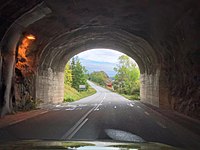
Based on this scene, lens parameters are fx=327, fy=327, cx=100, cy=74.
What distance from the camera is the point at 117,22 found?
2427 centimetres

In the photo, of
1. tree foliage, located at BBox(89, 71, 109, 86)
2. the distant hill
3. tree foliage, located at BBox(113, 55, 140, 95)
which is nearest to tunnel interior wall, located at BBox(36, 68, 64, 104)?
tree foliage, located at BBox(113, 55, 140, 95)

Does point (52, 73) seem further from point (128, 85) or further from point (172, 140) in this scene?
point (128, 85)

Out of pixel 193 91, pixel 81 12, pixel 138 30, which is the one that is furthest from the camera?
pixel 138 30

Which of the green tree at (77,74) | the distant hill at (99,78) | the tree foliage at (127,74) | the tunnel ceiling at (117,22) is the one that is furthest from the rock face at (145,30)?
the distant hill at (99,78)

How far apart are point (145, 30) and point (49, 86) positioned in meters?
13.8

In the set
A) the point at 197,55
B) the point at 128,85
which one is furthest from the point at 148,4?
the point at 128,85

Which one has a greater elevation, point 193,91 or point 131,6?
point 131,6

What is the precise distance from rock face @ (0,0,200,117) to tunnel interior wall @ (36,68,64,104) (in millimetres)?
101

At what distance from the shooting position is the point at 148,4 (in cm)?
1817

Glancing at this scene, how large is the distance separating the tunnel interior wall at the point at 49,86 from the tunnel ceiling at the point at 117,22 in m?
1.45

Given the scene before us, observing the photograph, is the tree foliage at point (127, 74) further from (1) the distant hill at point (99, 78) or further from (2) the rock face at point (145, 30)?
(1) the distant hill at point (99, 78)

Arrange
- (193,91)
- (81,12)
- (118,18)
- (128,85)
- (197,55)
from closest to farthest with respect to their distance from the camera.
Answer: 1. (197,55)
2. (193,91)
3. (81,12)
4. (118,18)
5. (128,85)

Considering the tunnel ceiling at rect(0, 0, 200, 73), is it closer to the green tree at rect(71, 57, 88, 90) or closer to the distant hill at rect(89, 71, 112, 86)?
the green tree at rect(71, 57, 88, 90)

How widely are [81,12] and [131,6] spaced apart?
348 centimetres
